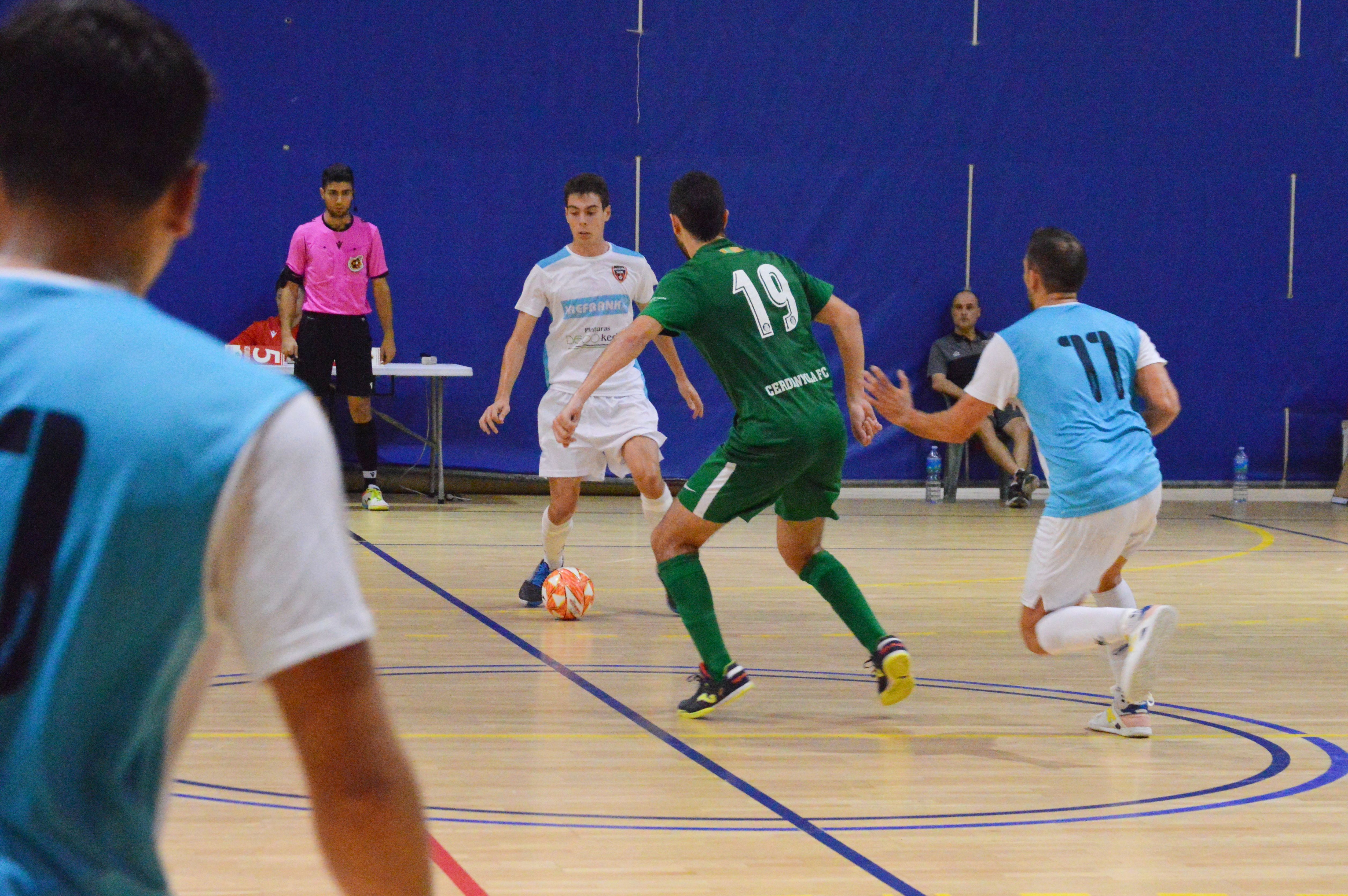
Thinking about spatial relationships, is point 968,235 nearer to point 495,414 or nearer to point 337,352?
point 337,352

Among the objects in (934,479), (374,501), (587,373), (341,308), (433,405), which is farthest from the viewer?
(934,479)

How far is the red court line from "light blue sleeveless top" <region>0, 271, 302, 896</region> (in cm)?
213

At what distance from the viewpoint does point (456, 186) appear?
40.6 ft

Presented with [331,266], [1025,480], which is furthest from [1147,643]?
[1025,480]

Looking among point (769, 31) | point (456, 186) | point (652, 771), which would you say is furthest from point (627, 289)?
point (769, 31)

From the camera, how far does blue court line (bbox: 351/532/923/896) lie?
3.37 meters

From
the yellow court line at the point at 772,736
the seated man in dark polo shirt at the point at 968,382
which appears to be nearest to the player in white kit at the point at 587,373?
the yellow court line at the point at 772,736

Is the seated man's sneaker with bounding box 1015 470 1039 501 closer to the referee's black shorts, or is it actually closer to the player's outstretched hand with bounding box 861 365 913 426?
the referee's black shorts

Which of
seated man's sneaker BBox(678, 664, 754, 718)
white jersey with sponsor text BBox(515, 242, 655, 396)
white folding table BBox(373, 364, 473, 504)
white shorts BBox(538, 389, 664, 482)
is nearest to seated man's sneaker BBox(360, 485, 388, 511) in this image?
white folding table BBox(373, 364, 473, 504)

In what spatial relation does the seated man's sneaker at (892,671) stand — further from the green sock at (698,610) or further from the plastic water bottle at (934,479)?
the plastic water bottle at (934,479)

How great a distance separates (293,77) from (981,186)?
5562 millimetres

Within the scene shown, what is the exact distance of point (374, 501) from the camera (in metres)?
11.1

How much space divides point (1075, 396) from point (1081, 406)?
0.12 ft

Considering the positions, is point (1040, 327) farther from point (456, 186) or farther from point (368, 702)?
point (456, 186)
